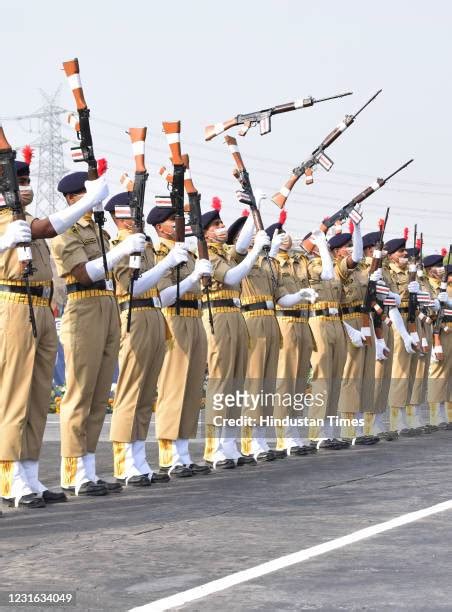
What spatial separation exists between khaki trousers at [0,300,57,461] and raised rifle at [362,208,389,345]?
6027mm

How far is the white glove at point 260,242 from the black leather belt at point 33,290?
9.74 ft

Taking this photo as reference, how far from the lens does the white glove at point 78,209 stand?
8.46m

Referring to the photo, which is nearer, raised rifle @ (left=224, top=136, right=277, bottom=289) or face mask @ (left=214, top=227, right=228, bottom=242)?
face mask @ (left=214, top=227, right=228, bottom=242)

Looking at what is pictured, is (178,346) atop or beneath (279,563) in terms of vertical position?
atop

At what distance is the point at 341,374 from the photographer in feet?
46.1

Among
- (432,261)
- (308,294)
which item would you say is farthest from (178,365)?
(432,261)

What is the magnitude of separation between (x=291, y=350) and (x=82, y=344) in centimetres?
404

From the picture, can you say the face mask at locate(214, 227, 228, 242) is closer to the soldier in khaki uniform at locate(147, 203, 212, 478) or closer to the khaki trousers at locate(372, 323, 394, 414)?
the soldier in khaki uniform at locate(147, 203, 212, 478)

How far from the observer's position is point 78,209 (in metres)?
8.47

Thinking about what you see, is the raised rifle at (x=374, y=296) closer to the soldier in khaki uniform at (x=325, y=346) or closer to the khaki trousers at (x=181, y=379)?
the soldier in khaki uniform at (x=325, y=346)

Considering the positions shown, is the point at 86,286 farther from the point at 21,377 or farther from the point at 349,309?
the point at 349,309

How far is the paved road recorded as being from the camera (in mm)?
5836

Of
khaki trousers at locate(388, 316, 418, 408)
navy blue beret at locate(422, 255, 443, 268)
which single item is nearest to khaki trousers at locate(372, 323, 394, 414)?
khaki trousers at locate(388, 316, 418, 408)

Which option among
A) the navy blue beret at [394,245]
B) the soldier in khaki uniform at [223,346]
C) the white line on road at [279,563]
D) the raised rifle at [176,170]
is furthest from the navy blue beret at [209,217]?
the navy blue beret at [394,245]
